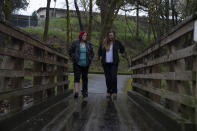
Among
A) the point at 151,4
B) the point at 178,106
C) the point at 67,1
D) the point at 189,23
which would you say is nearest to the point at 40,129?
the point at 178,106

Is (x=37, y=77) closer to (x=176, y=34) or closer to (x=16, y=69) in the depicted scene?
(x=16, y=69)

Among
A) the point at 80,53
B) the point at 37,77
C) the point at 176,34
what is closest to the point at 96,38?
the point at 80,53

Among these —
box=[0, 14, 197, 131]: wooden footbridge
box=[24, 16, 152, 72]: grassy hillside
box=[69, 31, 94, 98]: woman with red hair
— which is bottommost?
box=[0, 14, 197, 131]: wooden footbridge

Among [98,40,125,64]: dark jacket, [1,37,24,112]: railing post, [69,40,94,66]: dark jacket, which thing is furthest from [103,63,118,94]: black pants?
[1,37,24,112]: railing post

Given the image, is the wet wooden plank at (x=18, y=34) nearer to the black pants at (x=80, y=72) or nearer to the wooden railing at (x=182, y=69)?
the black pants at (x=80, y=72)

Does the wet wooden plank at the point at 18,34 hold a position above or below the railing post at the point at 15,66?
above

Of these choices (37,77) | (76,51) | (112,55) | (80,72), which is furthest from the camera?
(80,72)

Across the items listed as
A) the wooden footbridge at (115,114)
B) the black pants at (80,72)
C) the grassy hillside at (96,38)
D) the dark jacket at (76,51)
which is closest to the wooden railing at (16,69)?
the wooden footbridge at (115,114)

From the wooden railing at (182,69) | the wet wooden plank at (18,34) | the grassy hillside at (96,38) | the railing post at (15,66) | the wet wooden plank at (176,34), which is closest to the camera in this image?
the wooden railing at (182,69)

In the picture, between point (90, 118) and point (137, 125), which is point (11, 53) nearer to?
point (90, 118)

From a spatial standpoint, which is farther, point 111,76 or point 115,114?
point 111,76

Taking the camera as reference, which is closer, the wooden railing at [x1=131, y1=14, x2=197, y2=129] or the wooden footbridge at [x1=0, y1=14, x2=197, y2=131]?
the wooden railing at [x1=131, y1=14, x2=197, y2=129]

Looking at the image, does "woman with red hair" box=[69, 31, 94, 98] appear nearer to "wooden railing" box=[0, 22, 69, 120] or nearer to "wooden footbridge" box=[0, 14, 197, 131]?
"wooden railing" box=[0, 22, 69, 120]

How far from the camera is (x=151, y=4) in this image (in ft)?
30.1
